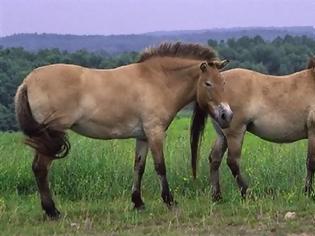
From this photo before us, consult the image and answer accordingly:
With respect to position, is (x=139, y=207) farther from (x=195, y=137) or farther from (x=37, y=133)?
(x=37, y=133)

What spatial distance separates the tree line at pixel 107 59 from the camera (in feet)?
58.0

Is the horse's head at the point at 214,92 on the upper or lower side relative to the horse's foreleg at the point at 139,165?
upper

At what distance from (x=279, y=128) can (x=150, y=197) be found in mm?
1801

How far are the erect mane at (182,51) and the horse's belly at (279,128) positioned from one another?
1.03 meters

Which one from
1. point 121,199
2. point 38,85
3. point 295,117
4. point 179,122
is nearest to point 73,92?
point 38,85

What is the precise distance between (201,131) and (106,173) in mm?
1447

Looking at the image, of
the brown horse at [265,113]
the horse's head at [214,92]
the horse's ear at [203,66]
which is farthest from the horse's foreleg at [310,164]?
the horse's ear at [203,66]

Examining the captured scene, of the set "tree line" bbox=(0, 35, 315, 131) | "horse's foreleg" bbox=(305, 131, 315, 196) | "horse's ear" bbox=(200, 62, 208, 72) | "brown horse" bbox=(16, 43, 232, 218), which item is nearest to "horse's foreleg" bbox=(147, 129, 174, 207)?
"brown horse" bbox=(16, 43, 232, 218)

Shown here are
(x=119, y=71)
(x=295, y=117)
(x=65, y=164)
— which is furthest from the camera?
(x=65, y=164)

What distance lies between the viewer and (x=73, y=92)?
782 centimetres

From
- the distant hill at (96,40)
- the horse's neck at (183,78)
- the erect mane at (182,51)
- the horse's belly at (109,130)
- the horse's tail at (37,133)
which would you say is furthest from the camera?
the distant hill at (96,40)

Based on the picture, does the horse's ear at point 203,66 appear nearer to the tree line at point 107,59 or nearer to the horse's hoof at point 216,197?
the horse's hoof at point 216,197

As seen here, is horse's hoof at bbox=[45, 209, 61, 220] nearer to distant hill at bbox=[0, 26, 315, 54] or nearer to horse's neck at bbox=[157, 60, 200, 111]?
horse's neck at bbox=[157, 60, 200, 111]

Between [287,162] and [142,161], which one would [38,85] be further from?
[287,162]
